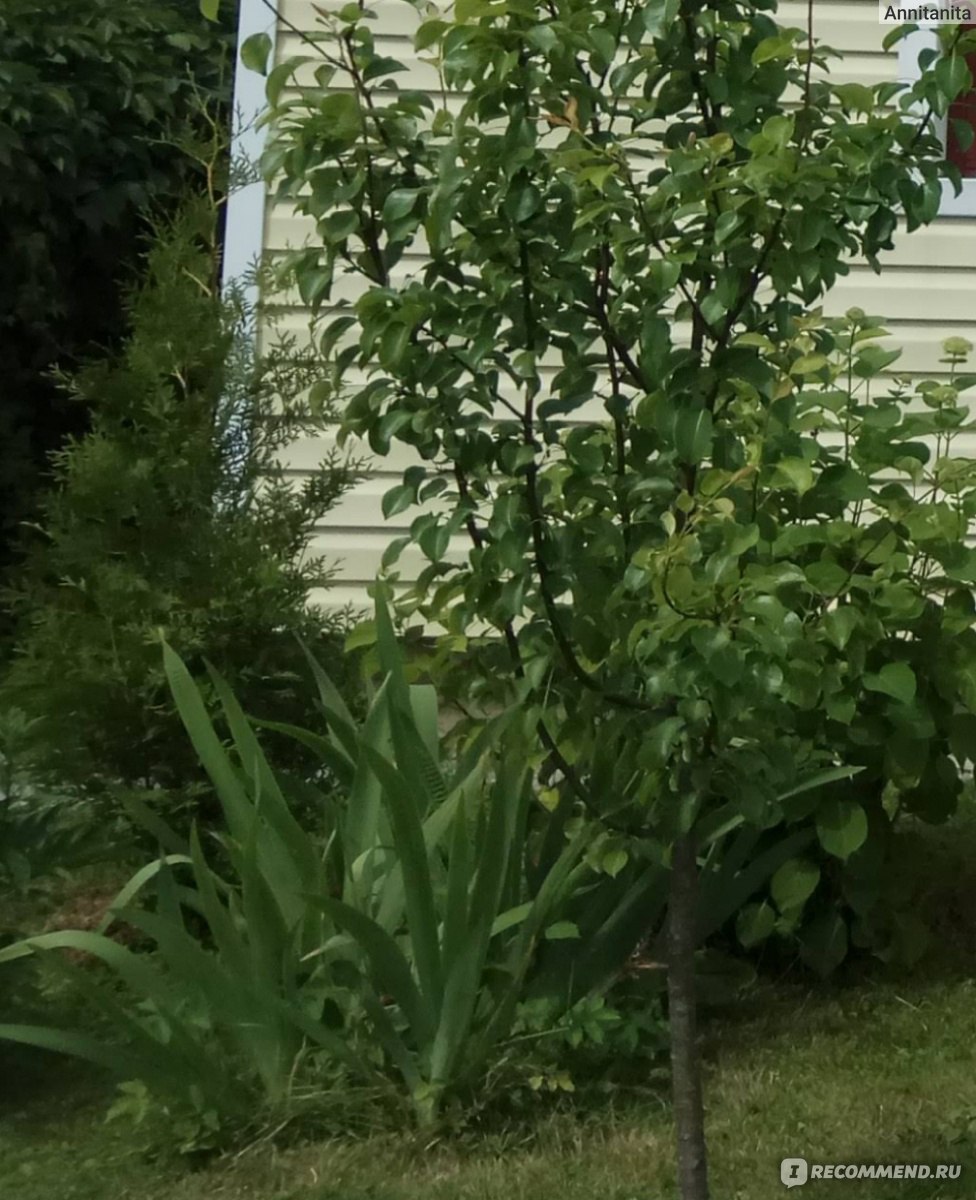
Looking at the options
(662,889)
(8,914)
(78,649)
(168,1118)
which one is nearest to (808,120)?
(662,889)

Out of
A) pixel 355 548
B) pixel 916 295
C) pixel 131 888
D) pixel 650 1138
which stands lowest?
pixel 650 1138

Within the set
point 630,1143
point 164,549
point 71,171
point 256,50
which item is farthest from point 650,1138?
point 71,171

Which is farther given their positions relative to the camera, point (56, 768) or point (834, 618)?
point (56, 768)

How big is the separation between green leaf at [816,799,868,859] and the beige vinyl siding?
208cm

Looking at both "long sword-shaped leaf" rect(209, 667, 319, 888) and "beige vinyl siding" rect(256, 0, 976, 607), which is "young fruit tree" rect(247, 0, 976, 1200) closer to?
"long sword-shaped leaf" rect(209, 667, 319, 888)

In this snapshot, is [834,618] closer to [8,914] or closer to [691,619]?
A: [691,619]

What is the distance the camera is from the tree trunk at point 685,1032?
221 centimetres

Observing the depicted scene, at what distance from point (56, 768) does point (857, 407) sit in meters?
2.10

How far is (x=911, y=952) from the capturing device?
3426 mm

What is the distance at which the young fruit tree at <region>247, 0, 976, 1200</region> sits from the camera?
1.94 metres

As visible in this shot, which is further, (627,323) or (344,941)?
(344,941)

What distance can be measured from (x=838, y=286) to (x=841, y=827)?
266 centimetres

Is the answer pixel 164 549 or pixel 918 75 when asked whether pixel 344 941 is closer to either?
pixel 164 549

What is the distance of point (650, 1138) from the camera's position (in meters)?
2.75
